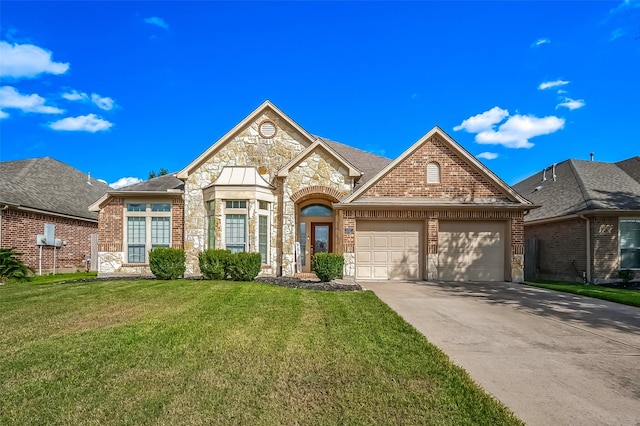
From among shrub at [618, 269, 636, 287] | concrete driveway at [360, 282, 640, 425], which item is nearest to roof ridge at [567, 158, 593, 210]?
shrub at [618, 269, 636, 287]

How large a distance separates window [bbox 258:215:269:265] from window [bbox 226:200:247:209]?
84cm

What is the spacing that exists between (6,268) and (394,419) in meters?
16.9

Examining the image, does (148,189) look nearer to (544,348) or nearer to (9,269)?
(9,269)

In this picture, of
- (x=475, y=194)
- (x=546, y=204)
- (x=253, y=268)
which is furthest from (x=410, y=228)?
(x=546, y=204)

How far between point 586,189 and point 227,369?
18.2m

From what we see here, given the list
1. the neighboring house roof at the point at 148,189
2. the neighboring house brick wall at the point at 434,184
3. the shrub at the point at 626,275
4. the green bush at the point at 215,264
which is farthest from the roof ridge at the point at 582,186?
the neighboring house roof at the point at 148,189

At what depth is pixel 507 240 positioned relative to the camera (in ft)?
48.6

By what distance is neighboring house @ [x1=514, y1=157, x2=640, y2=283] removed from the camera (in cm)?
1568

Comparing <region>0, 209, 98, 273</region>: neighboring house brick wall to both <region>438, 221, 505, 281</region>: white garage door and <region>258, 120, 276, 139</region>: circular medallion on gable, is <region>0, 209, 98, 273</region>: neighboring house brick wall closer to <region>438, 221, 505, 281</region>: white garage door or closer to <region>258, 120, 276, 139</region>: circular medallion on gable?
Result: <region>258, 120, 276, 139</region>: circular medallion on gable

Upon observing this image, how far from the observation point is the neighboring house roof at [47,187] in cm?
1814

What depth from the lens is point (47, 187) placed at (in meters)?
21.2

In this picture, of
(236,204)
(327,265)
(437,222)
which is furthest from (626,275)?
(236,204)

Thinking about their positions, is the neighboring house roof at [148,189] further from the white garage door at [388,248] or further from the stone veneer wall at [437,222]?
Result: the white garage door at [388,248]

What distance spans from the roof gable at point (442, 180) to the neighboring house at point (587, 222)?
4328 mm
